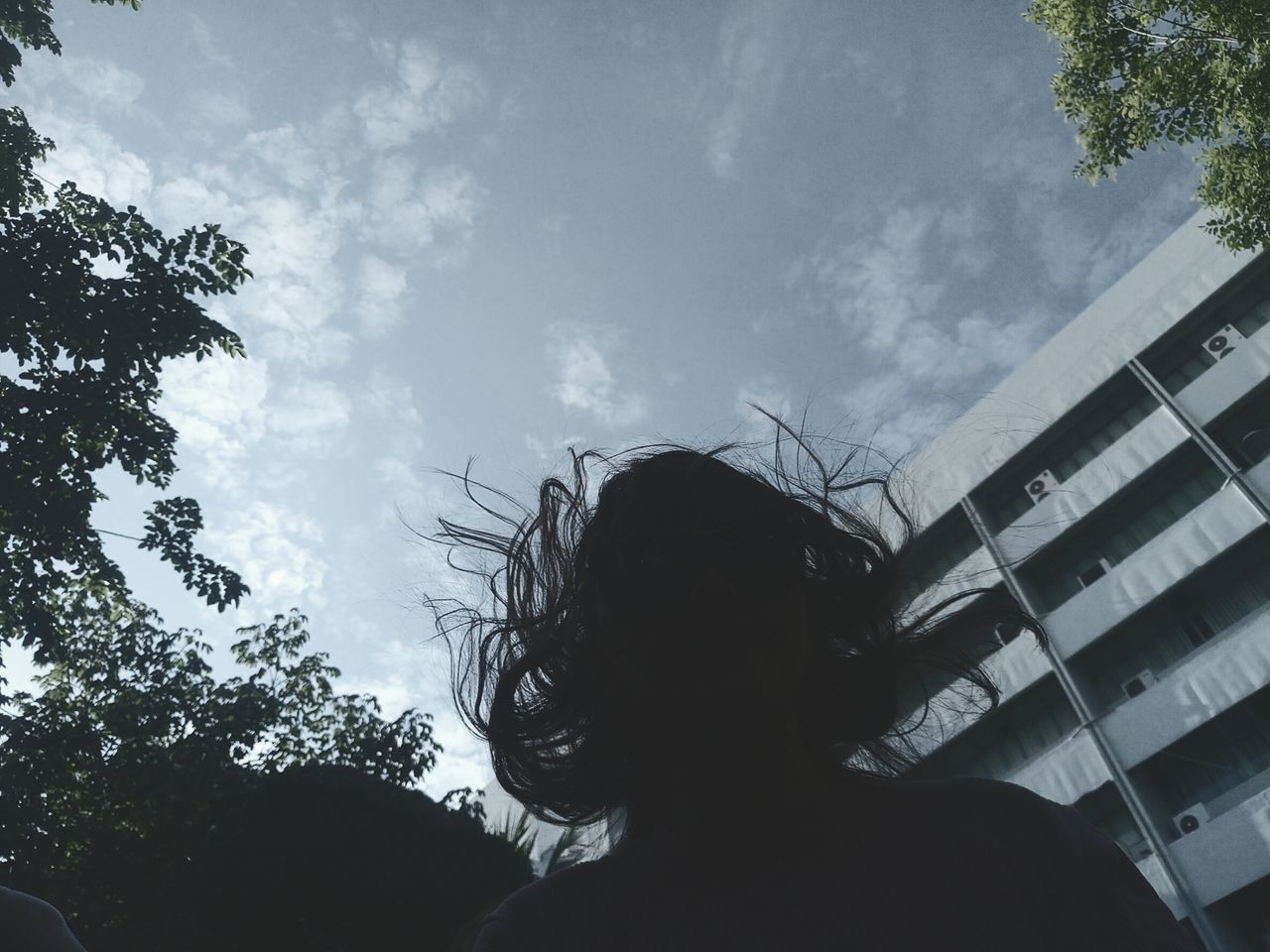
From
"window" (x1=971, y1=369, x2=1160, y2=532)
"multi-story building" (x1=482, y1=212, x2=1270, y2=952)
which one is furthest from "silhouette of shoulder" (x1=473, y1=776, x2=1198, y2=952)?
"window" (x1=971, y1=369, x2=1160, y2=532)

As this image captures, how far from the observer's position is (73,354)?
7922 millimetres

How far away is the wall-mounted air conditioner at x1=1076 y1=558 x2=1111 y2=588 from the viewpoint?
1572 centimetres

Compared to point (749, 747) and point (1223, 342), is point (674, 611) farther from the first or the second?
point (1223, 342)

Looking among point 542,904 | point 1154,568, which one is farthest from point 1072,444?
point 542,904

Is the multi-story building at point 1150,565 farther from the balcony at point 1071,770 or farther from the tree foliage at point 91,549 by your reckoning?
the tree foliage at point 91,549

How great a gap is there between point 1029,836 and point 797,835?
0.31 metres

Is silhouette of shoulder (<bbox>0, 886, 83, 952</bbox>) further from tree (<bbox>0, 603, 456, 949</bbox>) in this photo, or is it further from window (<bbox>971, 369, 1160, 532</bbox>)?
window (<bbox>971, 369, 1160, 532</bbox>)

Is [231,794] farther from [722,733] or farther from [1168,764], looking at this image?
[1168,764]

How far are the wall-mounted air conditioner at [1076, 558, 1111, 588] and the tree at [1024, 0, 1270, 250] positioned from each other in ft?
30.1

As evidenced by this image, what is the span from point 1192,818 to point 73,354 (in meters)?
18.4

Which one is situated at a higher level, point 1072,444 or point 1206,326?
point 1206,326

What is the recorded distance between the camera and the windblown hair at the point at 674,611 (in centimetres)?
128

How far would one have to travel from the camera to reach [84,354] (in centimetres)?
793

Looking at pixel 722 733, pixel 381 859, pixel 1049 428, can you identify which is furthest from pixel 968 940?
pixel 1049 428
